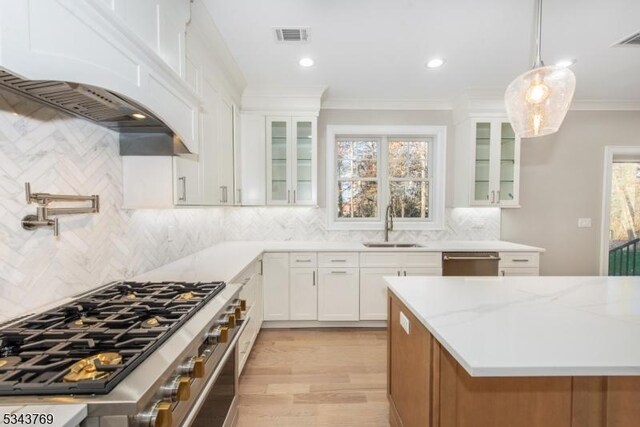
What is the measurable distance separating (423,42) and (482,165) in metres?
1.80

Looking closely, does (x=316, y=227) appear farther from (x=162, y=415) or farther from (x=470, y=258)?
(x=162, y=415)

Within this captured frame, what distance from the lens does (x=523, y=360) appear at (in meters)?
0.96

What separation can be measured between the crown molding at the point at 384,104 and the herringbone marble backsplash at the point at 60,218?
2.64m

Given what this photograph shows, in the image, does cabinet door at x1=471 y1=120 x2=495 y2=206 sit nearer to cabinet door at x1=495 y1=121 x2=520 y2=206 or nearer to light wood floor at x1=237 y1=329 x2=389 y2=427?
cabinet door at x1=495 y1=121 x2=520 y2=206

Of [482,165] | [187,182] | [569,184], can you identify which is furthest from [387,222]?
[187,182]

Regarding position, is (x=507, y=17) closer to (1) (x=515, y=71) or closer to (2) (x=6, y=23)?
(1) (x=515, y=71)

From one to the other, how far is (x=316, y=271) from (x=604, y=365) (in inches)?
105

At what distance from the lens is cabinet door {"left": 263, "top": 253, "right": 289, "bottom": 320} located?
3.42 metres

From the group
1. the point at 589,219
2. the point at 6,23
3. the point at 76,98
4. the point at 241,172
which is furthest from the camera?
the point at 589,219

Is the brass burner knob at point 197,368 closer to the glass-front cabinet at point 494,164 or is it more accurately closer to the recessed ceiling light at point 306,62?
the recessed ceiling light at point 306,62

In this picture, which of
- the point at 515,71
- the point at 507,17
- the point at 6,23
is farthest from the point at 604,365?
the point at 515,71

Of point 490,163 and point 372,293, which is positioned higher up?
point 490,163

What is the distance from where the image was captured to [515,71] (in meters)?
3.10

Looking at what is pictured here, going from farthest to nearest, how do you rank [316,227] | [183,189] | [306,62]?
[316,227], [306,62], [183,189]
